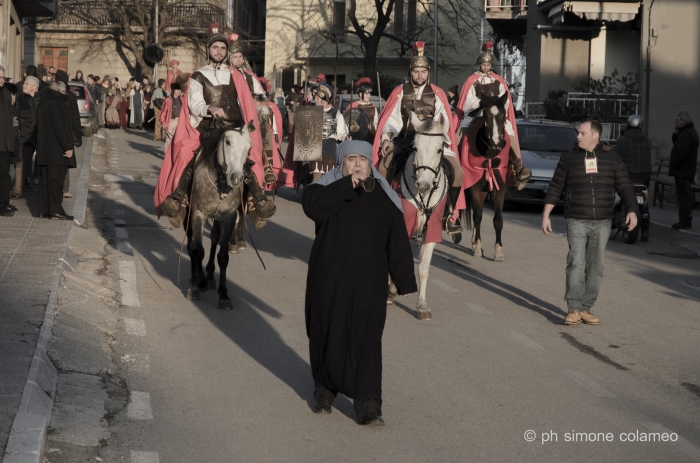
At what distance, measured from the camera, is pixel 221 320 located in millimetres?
9719

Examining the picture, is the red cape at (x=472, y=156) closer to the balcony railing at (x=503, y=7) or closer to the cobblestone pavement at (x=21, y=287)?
the cobblestone pavement at (x=21, y=287)

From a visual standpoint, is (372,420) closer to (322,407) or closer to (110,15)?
(322,407)

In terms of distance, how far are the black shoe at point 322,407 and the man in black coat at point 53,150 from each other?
9000 mm

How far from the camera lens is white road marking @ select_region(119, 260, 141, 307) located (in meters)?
10.4

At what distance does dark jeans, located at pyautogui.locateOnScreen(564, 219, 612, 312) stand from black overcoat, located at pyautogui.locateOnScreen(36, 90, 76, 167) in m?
7.78

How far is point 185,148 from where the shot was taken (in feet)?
35.8

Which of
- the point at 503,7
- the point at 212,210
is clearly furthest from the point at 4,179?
the point at 503,7

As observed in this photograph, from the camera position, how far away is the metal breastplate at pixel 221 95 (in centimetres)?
1099

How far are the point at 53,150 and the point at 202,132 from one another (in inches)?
185

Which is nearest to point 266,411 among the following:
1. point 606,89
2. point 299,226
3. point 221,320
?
point 221,320

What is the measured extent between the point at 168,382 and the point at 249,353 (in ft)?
3.61

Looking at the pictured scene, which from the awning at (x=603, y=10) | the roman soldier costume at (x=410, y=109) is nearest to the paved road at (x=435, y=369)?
the roman soldier costume at (x=410, y=109)

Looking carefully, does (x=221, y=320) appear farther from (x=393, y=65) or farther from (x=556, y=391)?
(x=393, y=65)

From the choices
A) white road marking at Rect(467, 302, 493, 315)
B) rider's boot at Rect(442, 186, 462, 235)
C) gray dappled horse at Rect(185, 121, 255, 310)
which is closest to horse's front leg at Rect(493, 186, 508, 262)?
rider's boot at Rect(442, 186, 462, 235)
